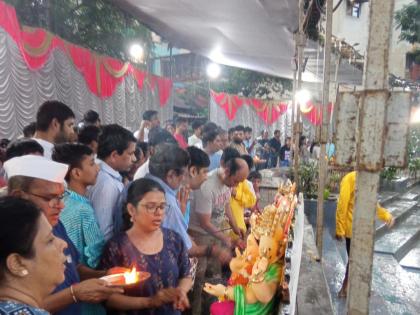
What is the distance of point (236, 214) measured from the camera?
4.10m

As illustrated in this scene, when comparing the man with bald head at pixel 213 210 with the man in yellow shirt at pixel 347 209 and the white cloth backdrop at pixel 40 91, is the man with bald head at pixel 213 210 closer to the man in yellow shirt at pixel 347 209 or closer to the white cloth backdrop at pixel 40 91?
the man in yellow shirt at pixel 347 209

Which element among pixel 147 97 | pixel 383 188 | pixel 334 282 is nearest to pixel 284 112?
pixel 383 188

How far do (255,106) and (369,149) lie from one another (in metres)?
14.3

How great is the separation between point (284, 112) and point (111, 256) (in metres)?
16.4

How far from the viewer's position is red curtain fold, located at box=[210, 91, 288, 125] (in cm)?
1377

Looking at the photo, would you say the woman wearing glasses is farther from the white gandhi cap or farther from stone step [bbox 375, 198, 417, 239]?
stone step [bbox 375, 198, 417, 239]

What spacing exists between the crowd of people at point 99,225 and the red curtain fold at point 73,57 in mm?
2226

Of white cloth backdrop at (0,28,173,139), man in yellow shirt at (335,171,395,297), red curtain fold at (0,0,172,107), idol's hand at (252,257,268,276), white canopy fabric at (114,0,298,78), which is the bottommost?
man in yellow shirt at (335,171,395,297)

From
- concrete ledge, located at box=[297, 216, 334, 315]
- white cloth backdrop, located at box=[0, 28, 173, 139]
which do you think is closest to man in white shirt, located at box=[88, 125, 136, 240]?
concrete ledge, located at box=[297, 216, 334, 315]

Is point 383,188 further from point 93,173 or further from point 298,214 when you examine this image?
point 93,173

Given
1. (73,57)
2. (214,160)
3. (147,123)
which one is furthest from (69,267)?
(73,57)

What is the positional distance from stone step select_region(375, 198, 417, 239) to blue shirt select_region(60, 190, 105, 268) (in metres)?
6.38

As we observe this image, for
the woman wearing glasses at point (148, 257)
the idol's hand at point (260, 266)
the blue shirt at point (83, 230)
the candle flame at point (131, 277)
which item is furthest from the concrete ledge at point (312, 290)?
the blue shirt at point (83, 230)

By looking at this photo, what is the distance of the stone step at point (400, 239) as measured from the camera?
646 centimetres
